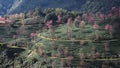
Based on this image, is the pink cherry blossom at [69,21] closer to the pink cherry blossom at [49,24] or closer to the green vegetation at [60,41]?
the green vegetation at [60,41]

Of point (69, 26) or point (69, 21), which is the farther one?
A: point (69, 21)

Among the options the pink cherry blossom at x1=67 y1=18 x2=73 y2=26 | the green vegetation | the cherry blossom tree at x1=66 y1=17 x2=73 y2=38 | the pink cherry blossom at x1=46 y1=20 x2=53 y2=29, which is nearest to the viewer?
the green vegetation

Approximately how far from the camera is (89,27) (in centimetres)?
16175

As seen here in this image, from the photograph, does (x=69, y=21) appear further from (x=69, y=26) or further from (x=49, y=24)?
(x=49, y=24)

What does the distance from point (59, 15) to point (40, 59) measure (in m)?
54.0

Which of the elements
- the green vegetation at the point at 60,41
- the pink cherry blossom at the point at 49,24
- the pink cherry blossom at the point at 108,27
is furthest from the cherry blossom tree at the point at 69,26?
the pink cherry blossom at the point at 108,27

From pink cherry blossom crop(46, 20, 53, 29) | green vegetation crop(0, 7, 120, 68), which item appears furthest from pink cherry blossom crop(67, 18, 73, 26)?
pink cherry blossom crop(46, 20, 53, 29)

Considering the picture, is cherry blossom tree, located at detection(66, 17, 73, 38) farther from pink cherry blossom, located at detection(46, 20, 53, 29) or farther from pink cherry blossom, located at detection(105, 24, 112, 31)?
pink cherry blossom, located at detection(105, 24, 112, 31)

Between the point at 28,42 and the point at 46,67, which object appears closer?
the point at 46,67

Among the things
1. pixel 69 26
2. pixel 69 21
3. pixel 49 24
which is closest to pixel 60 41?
pixel 69 26

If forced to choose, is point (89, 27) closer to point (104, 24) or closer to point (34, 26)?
point (104, 24)

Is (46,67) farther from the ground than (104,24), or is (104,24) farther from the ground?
(104,24)

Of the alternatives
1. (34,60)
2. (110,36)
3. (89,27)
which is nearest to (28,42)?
(34,60)

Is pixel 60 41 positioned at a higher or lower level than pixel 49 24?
lower
